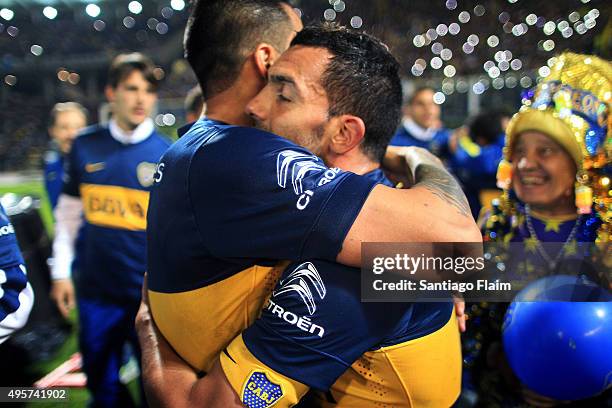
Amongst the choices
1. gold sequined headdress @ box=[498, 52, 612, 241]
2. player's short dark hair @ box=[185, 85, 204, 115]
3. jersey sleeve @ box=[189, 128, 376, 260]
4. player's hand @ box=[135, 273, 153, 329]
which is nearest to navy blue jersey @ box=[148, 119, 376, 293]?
jersey sleeve @ box=[189, 128, 376, 260]

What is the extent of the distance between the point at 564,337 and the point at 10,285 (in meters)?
1.43

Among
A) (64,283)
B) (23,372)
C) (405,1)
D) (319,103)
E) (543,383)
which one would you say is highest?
(405,1)

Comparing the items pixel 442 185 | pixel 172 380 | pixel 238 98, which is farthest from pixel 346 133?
pixel 172 380

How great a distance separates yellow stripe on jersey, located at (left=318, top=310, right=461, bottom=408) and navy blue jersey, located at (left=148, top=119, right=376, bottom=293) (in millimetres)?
265

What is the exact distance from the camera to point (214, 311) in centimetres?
99

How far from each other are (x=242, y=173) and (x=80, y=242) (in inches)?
84.3

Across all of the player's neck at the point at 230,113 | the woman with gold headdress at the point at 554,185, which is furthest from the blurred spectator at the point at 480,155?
the player's neck at the point at 230,113

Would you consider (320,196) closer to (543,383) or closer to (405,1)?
(543,383)

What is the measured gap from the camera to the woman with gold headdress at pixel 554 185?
1.41 m

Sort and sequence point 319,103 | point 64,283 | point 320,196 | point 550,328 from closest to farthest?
point 320,196 → point 319,103 → point 550,328 → point 64,283

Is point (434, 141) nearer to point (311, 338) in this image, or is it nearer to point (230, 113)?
point (230, 113)

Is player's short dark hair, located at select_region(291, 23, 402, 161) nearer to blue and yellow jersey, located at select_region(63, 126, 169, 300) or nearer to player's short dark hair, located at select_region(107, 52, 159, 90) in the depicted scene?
blue and yellow jersey, located at select_region(63, 126, 169, 300)

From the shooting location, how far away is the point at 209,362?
1037 millimetres

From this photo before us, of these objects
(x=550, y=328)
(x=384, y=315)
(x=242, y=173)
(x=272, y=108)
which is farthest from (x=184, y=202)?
(x=550, y=328)
